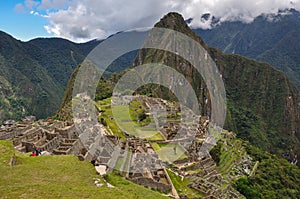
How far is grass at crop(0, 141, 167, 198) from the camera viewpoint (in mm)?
10719

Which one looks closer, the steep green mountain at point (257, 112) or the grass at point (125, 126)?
the grass at point (125, 126)

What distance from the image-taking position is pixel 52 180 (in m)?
12.3

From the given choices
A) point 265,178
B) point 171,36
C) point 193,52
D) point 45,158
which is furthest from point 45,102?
point 45,158

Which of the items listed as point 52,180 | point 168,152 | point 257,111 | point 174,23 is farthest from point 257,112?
→ point 52,180

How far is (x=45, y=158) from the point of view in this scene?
1566cm

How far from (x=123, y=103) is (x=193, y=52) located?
410ft

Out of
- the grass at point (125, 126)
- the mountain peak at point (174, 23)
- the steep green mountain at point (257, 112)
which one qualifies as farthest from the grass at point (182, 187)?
the mountain peak at point (174, 23)

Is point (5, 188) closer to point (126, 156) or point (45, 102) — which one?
point (126, 156)

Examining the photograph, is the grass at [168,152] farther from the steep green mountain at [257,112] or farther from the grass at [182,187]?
the steep green mountain at [257,112]

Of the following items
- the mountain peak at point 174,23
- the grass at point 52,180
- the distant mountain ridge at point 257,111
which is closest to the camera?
the grass at point 52,180

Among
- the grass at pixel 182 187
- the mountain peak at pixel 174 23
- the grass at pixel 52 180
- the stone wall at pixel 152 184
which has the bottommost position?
the grass at pixel 182 187

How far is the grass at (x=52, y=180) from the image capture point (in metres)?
10.7

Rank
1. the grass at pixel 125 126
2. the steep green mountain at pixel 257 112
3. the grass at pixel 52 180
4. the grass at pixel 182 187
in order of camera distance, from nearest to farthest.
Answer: the grass at pixel 52 180 → the grass at pixel 182 187 → the grass at pixel 125 126 → the steep green mountain at pixel 257 112

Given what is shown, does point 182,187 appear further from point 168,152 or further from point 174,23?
point 174,23
